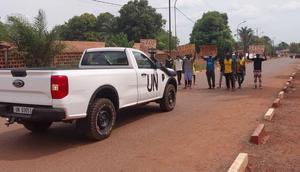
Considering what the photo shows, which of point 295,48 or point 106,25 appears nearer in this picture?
point 106,25

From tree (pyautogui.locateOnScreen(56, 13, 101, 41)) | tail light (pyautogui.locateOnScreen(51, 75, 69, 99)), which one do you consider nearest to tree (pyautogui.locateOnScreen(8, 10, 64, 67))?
tail light (pyautogui.locateOnScreen(51, 75, 69, 99))

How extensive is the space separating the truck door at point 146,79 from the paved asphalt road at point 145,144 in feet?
1.92

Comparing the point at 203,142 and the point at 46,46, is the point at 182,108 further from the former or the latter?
the point at 46,46

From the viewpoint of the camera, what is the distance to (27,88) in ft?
23.5

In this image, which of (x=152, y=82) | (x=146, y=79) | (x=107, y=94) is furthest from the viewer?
(x=152, y=82)

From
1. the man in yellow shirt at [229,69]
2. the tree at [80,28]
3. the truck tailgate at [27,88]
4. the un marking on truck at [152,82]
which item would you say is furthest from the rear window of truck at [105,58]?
the tree at [80,28]

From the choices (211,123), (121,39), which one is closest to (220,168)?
(211,123)

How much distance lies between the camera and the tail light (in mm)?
6789

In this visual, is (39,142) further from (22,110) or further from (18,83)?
(18,83)

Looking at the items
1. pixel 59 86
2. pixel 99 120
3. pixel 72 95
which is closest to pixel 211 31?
pixel 99 120

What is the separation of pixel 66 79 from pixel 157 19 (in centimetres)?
5799

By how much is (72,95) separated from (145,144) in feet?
5.10

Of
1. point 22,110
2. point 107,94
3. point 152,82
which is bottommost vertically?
point 22,110

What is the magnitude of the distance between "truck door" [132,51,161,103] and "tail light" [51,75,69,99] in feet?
8.81
